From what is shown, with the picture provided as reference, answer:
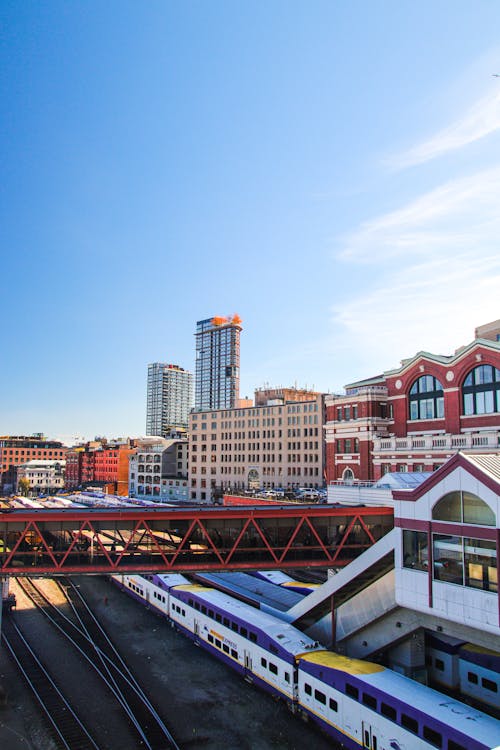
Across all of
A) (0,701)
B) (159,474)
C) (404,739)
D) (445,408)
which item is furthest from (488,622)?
(159,474)

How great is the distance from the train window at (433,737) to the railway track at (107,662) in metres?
12.0

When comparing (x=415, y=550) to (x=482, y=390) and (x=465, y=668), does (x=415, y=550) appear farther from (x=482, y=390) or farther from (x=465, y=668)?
(x=482, y=390)

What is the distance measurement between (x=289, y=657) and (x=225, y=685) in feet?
21.5

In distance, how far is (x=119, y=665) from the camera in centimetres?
3672

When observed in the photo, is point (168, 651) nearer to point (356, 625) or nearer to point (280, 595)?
point (280, 595)

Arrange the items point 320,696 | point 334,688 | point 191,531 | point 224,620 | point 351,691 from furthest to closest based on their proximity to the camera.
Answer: point 224,620 → point 191,531 → point 320,696 → point 334,688 → point 351,691

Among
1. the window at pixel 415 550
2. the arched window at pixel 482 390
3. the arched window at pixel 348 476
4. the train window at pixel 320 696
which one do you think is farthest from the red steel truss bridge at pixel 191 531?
the arched window at pixel 348 476

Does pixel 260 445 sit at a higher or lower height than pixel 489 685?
higher

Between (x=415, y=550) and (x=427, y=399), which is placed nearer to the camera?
(x=415, y=550)

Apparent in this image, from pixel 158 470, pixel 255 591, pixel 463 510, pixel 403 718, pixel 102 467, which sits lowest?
pixel 255 591

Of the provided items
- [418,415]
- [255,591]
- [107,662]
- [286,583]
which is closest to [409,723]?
[255,591]

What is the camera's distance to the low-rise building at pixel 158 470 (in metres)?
136

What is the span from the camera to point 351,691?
25406mm

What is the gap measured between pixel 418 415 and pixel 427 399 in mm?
2057
